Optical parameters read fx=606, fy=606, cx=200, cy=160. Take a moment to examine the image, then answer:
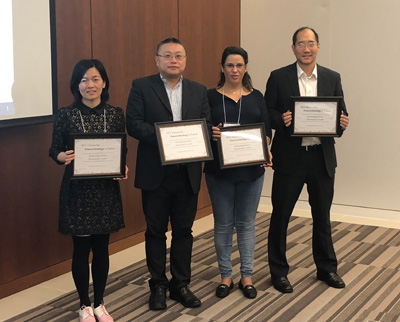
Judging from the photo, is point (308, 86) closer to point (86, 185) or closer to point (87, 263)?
point (86, 185)

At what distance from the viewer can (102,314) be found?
350cm

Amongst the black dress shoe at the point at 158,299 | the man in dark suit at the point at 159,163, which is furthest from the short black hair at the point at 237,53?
the black dress shoe at the point at 158,299

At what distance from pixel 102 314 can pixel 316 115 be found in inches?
69.3

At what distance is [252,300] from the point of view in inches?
150

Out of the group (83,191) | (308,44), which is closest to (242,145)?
(308,44)

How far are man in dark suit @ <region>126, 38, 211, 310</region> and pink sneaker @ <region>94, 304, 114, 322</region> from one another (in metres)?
0.30

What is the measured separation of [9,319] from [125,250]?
56.3 inches

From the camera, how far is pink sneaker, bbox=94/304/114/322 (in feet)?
11.4

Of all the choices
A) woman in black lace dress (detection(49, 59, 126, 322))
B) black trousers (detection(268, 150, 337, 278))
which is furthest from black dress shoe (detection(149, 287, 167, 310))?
black trousers (detection(268, 150, 337, 278))

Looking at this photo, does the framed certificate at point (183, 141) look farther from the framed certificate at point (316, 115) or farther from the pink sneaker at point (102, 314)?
the pink sneaker at point (102, 314)

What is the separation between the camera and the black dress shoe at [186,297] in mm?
3703

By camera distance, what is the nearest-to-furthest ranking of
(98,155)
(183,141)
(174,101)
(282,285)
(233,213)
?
(98,155) → (183,141) → (174,101) → (233,213) → (282,285)

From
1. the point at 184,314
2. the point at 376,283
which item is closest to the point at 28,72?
the point at 184,314

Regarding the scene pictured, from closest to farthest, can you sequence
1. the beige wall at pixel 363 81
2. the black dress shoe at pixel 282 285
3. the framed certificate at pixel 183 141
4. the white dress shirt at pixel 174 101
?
the framed certificate at pixel 183 141 → the white dress shirt at pixel 174 101 → the black dress shoe at pixel 282 285 → the beige wall at pixel 363 81
